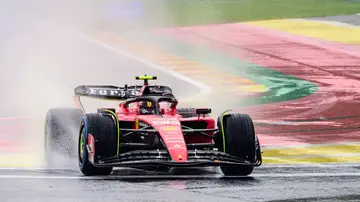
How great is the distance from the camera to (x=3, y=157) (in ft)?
59.0

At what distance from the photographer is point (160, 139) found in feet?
50.2

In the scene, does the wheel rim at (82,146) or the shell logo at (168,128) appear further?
the wheel rim at (82,146)

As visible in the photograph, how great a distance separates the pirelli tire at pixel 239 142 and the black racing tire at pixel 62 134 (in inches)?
112

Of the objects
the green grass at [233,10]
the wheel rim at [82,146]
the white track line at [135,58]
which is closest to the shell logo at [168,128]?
the wheel rim at [82,146]

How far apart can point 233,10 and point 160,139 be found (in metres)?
25.0

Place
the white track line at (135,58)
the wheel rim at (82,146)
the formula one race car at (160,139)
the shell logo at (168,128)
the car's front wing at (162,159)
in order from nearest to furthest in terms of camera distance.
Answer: the car's front wing at (162,159)
the formula one race car at (160,139)
the shell logo at (168,128)
the wheel rim at (82,146)
the white track line at (135,58)

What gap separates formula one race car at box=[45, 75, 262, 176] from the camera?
1492 cm

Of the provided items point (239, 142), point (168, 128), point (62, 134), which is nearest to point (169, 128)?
point (168, 128)

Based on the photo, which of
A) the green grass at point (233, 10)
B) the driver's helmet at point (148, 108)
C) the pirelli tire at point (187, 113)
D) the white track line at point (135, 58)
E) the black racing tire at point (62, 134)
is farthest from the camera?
the green grass at point (233, 10)

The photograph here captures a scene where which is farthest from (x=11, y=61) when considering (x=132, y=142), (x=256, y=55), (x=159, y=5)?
(x=132, y=142)

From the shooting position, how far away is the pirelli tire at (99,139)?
15062 mm

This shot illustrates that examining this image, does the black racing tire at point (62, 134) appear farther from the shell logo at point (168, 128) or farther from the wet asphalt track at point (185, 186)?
the shell logo at point (168, 128)

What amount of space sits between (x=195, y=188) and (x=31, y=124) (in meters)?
8.67

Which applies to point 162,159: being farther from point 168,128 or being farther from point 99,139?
point 99,139
